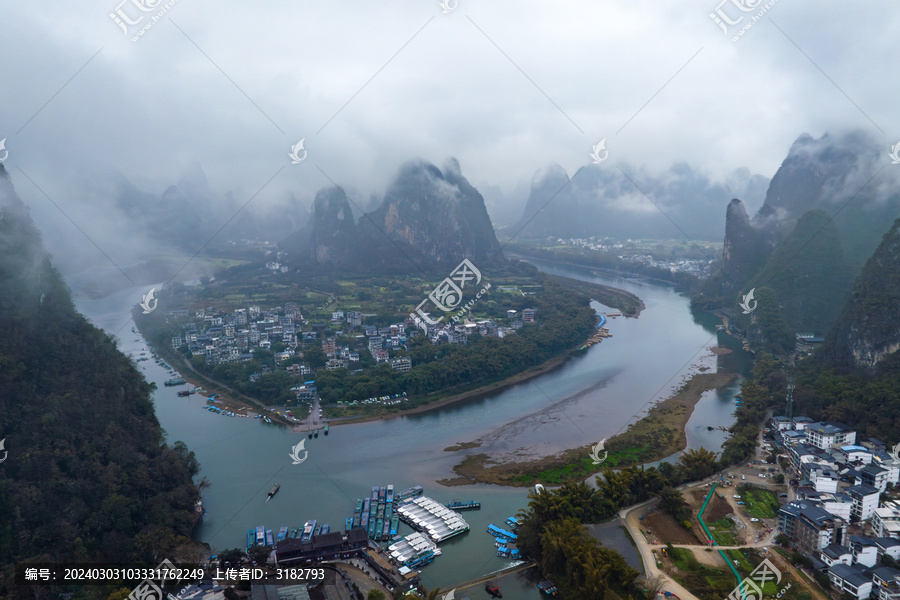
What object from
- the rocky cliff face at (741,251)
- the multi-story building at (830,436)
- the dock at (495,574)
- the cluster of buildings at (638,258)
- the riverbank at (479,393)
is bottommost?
the dock at (495,574)

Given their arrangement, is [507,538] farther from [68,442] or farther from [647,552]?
[68,442]

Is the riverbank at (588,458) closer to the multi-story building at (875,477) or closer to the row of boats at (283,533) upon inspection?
the row of boats at (283,533)

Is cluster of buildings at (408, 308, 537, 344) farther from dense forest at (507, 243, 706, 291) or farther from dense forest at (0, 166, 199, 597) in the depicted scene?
dense forest at (507, 243, 706, 291)

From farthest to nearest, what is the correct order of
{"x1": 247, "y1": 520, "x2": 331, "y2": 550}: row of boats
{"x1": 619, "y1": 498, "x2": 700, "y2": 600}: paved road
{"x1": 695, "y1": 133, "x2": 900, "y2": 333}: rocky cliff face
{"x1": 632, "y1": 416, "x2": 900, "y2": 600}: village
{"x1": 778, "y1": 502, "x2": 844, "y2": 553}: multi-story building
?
{"x1": 695, "y1": 133, "x2": 900, "y2": 333}: rocky cliff face < {"x1": 247, "y1": 520, "x2": 331, "y2": 550}: row of boats < {"x1": 778, "y1": 502, "x2": 844, "y2": 553}: multi-story building < {"x1": 632, "y1": 416, "x2": 900, "y2": 600}: village < {"x1": 619, "y1": 498, "x2": 700, "y2": 600}: paved road

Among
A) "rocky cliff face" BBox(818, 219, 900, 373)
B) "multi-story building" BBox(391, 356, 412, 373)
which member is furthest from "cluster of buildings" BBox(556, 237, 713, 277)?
"multi-story building" BBox(391, 356, 412, 373)

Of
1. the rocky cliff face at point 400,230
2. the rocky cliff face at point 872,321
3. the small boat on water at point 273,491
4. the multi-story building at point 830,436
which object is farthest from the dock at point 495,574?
the rocky cliff face at point 400,230

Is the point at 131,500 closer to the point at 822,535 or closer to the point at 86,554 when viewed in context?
the point at 86,554
